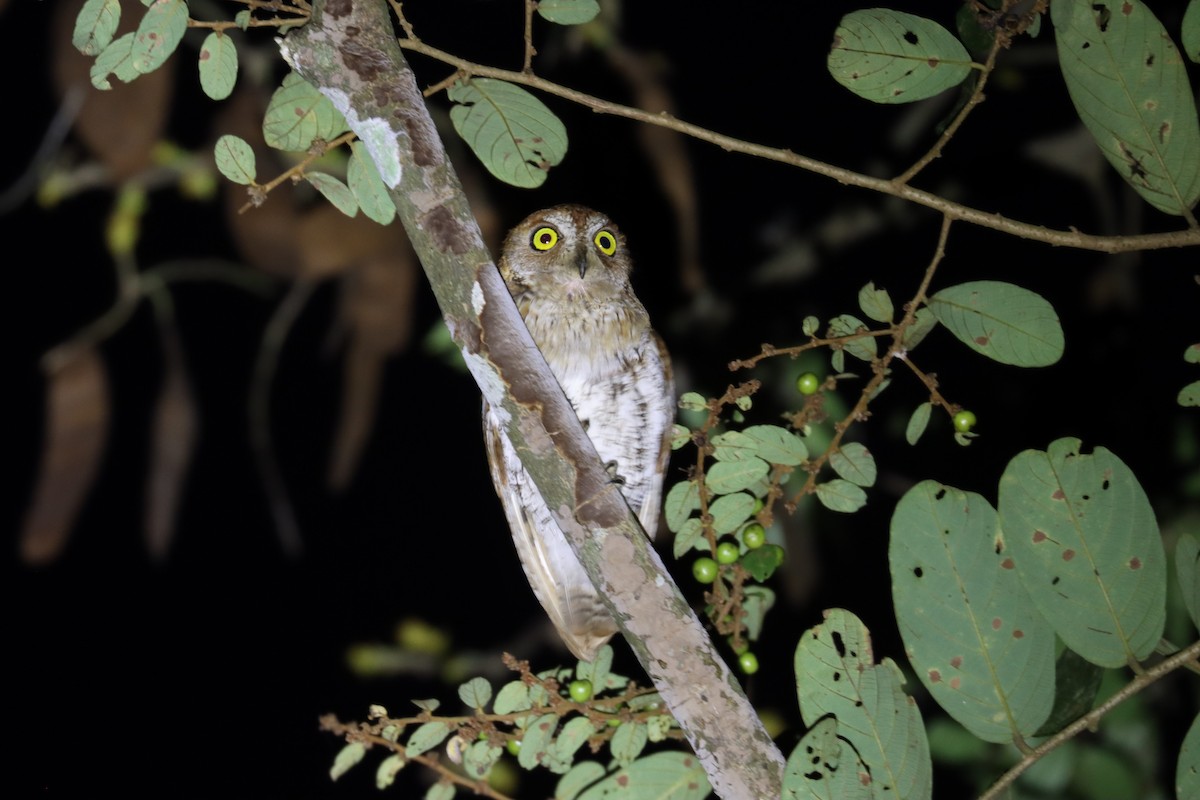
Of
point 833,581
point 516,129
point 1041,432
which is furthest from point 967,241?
point 516,129

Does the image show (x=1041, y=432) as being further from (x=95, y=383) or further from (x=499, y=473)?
(x=95, y=383)

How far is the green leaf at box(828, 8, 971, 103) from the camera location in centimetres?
84

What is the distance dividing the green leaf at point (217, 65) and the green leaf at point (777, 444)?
1.92ft

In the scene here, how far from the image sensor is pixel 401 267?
229cm

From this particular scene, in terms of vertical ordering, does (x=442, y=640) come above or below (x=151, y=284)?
below

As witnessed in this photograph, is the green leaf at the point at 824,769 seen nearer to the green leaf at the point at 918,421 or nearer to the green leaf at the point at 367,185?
the green leaf at the point at 918,421

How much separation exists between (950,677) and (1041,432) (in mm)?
1900

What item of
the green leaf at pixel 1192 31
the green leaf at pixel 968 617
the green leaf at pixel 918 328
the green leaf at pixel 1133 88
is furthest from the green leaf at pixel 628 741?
the green leaf at pixel 1192 31

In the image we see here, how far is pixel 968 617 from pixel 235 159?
735mm

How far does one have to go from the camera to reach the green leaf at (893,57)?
0.84m

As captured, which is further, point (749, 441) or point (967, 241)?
point (967, 241)

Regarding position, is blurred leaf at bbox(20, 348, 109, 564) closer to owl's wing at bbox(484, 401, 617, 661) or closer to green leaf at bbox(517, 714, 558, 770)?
owl's wing at bbox(484, 401, 617, 661)

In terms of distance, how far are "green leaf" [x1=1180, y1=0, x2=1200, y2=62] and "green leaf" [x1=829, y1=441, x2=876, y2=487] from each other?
45 centimetres

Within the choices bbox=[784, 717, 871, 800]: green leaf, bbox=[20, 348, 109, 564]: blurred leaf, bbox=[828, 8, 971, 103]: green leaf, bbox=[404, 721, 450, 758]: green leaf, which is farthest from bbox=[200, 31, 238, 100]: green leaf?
bbox=[20, 348, 109, 564]: blurred leaf
